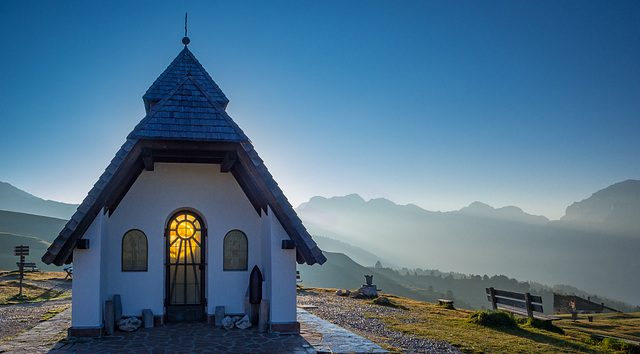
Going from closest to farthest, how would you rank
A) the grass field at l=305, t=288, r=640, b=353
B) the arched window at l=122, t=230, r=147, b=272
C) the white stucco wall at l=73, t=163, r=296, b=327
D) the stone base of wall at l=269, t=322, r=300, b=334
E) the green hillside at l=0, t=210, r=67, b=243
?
the stone base of wall at l=269, t=322, r=300, b=334, the white stucco wall at l=73, t=163, r=296, b=327, the grass field at l=305, t=288, r=640, b=353, the arched window at l=122, t=230, r=147, b=272, the green hillside at l=0, t=210, r=67, b=243

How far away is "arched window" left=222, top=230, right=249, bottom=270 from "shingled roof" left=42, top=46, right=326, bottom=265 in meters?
1.10

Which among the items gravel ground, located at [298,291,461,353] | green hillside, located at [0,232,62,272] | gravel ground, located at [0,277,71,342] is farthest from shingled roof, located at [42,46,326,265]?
green hillside, located at [0,232,62,272]

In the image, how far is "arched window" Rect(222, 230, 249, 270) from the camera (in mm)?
10211

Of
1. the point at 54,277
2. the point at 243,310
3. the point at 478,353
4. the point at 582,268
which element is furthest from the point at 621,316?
the point at 582,268

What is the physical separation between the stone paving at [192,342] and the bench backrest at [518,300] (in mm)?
6504

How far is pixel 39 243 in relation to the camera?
65.6 m

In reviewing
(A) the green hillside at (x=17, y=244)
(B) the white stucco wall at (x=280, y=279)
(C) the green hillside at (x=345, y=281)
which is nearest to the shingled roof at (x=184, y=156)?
(B) the white stucco wall at (x=280, y=279)

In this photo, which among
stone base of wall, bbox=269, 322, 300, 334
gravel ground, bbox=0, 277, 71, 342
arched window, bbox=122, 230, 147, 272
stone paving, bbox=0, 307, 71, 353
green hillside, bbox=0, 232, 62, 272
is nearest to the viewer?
stone paving, bbox=0, 307, 71, 353

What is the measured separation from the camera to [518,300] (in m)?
13.2

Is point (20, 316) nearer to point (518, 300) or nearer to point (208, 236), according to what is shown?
point (208, 236)

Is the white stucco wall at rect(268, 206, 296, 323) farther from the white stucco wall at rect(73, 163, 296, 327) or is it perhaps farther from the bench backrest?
the bench backrest

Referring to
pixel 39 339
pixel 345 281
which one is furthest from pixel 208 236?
pixel 345 281

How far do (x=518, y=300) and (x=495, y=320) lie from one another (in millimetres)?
1618

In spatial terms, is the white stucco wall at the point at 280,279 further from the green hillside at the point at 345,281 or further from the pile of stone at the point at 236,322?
the green hillside at the point at 345,281
